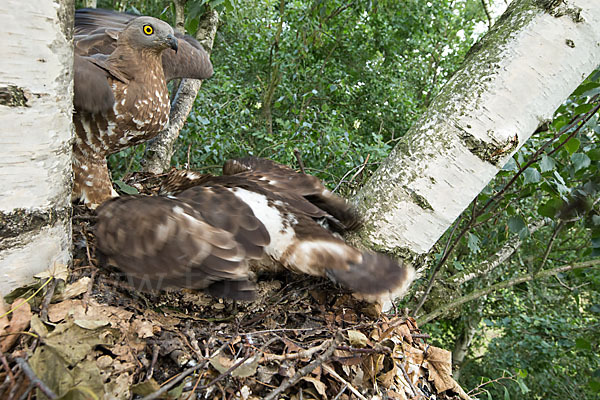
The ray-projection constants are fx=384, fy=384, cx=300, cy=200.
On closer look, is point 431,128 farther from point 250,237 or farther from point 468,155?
point 250,237

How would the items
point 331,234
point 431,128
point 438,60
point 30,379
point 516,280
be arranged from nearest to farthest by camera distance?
point 30,379, point 431,128, point 331,234, point 516,280, point 438,60

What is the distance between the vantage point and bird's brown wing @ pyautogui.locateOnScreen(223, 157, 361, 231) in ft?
4.98

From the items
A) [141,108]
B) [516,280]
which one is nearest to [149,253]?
[141,108]

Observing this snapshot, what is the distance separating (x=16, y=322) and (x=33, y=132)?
44 centimetres

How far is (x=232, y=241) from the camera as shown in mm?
1280

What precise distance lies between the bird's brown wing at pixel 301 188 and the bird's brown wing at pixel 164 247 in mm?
432

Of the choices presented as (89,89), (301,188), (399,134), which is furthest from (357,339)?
(399,134)

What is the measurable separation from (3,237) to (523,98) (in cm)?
152

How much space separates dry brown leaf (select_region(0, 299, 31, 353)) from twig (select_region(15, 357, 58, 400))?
12 centimetres

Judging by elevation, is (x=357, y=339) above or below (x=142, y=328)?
above

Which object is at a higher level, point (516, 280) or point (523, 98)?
point (523, 98)

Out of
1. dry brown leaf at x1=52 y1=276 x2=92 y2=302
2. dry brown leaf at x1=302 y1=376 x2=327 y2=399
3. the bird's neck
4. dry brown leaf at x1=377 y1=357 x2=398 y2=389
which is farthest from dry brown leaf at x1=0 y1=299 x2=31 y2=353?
the bird's neck

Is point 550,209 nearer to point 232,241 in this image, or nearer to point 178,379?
point 232,241

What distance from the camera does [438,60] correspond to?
704 cm
